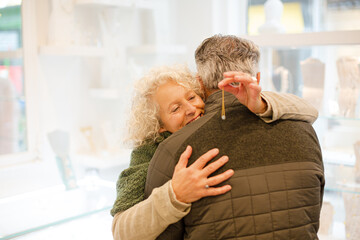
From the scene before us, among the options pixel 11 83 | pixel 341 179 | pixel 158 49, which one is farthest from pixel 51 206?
pixel 341 179

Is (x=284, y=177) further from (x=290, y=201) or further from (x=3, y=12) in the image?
(x=3, y=12)

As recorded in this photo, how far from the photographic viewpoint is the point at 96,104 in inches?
113

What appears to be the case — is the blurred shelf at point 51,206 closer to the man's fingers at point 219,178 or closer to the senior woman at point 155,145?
the senior woman at point 155,145

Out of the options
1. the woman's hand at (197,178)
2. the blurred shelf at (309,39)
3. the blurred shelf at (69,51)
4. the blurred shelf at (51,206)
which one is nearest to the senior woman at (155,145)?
the woman's hand at (197,178)

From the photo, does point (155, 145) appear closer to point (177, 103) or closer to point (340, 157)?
point (177, 103)

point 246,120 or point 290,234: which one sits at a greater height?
point 246,120

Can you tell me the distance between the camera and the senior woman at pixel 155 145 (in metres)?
1.14

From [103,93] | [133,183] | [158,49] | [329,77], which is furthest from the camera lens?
[158,49]

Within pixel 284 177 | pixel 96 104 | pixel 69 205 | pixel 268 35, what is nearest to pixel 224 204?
pixel 284 177

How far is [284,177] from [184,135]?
30 cm

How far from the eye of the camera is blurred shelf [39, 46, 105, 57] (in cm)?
242

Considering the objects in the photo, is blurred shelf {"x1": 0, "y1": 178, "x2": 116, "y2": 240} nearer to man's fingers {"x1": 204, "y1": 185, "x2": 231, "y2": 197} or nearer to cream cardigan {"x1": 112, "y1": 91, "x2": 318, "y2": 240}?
cream cardigan {"x1": 112, "y1": 91, "x2": 318, "y2": 240}

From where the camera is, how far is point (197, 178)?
1126 mm

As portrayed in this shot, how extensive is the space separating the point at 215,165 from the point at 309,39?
1.58m
